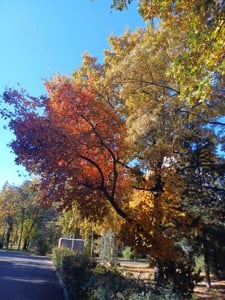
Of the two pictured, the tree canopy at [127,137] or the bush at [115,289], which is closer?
the bush at [115,289]

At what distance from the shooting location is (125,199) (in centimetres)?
1222

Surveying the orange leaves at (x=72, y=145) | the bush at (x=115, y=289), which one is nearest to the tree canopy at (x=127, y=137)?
the orange leaves at (x=72, y=145)

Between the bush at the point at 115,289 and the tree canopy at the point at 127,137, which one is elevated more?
the tree canopy at the point at 127,137

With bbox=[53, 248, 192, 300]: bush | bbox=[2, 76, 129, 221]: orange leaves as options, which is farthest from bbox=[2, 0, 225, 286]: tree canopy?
bbox=[53, 248, 192, 300]: bush

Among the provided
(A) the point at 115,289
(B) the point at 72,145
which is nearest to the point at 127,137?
(B) the point at 72,145

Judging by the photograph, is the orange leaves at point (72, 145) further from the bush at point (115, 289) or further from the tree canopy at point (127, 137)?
the bush at point (115, 289)

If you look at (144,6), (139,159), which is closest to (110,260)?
(139,159)

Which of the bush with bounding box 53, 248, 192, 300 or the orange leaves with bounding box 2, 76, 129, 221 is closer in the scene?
the bush with bounding box 53, 248, 192, 300

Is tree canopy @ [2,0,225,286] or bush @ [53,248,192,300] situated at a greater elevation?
tree canopy @ [2,0,225,286]

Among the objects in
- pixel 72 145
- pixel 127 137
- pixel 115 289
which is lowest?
pixel 115 289

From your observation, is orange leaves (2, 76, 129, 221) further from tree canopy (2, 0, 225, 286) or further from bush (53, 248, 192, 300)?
bush (53, 248, 192, 300)

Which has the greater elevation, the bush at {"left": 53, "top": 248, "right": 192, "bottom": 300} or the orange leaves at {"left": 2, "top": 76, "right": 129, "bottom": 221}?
the orange leaves at {"left": 2, "top": 76, "right": 129, "bottom": 221}

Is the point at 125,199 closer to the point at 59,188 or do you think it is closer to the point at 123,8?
the point at 59,188

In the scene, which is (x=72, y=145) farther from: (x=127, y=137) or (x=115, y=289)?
(x=115, y=289)
